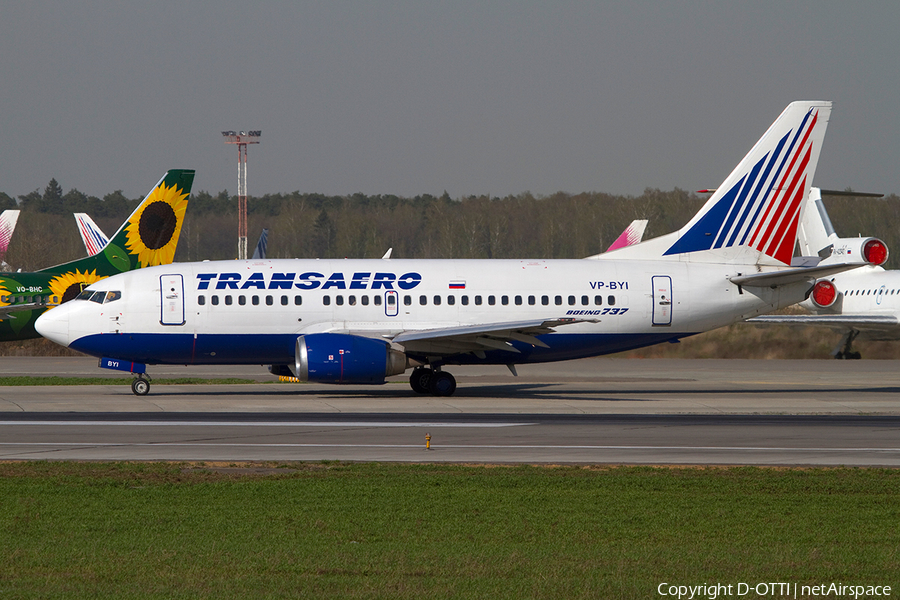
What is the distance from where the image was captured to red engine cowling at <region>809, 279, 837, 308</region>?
52.8 metres

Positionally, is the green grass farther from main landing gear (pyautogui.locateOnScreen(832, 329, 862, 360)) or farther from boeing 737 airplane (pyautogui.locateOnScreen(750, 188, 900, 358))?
main landing gear (pyautogui.locateOnScreen(832, 329, 862, 360))

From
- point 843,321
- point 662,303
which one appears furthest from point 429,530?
point 843,321

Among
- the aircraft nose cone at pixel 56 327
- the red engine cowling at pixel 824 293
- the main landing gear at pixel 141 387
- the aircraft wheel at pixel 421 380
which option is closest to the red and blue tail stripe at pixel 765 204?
the aircraft wheel at pixel 421 380

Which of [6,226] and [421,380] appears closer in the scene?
[421,380]

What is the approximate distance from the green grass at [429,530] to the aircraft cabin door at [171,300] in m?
12.6

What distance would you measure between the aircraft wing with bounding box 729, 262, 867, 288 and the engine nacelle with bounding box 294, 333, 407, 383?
10.3 meters

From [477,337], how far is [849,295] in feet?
104

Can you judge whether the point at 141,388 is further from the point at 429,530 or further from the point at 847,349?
the point at 847,349

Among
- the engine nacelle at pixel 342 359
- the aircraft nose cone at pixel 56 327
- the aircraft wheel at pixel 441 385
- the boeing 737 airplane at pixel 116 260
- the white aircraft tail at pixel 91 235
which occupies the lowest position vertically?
the aircraft wheel at pixel 441 385

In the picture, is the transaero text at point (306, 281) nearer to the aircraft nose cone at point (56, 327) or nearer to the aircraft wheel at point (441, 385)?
the aircraft wheel at point (441, 385)

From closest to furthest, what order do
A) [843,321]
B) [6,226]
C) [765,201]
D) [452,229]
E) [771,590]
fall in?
[771,590] → [765,201] → [843,321] → [6,226] → [452,229]

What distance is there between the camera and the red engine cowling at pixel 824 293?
173ft

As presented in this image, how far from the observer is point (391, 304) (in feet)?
93.6

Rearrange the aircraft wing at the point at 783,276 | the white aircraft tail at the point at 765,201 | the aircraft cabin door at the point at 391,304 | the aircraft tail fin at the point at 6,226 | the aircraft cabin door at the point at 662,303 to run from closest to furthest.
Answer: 1. the aircraft wing at the point at 783,276
2. the aircraft cabin door at the point at 391,304
3. the aircraft cabin door at the point at 662,303
4. the white aircraft tail at the point at 765,201
5. the aircraft tail fin at the point at 6,226
